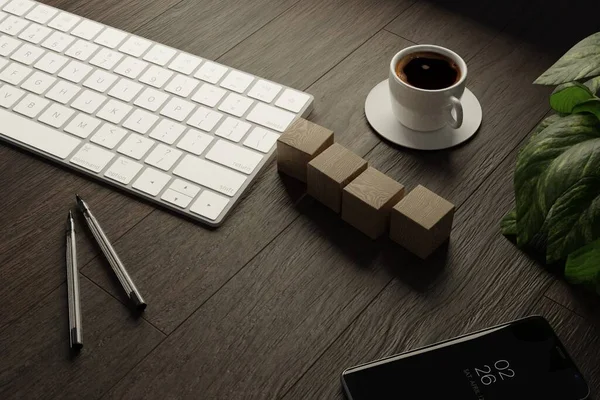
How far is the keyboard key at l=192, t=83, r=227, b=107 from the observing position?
102cm

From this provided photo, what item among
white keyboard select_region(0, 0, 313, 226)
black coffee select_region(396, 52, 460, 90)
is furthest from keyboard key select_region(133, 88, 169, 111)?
black coffee select_region(396, 52, 460, 90)

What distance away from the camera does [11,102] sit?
104 cm

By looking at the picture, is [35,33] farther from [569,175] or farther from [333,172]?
[569,175]

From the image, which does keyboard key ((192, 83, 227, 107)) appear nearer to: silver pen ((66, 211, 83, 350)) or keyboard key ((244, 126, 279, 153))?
keyboard key ((244, 126, 279, 153))

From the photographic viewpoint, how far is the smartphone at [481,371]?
2.37 ft

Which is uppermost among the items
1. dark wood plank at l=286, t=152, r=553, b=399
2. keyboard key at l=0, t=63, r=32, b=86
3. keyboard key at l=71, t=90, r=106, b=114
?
keyboard key at l=0, t=63, r=32, b=86

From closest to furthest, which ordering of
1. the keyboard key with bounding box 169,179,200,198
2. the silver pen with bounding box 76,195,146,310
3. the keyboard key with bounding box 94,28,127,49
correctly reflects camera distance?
the silver pen with bounding box 76,195,146,310 → the keyboard key with bounding box 169,179,200,198 → the keyboard key with bounding box 94,28,127,49

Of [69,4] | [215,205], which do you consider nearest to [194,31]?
[69,4]

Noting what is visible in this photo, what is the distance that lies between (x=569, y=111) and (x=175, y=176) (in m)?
0.46

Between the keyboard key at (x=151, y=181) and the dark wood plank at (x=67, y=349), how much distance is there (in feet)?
0.49

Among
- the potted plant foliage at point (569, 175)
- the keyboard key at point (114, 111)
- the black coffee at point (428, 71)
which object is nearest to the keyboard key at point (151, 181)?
the keyboard key at point (114, 111)

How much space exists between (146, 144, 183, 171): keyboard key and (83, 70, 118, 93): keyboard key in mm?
151

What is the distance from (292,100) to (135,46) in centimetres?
27

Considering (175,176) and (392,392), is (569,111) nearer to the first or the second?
(392,392)
